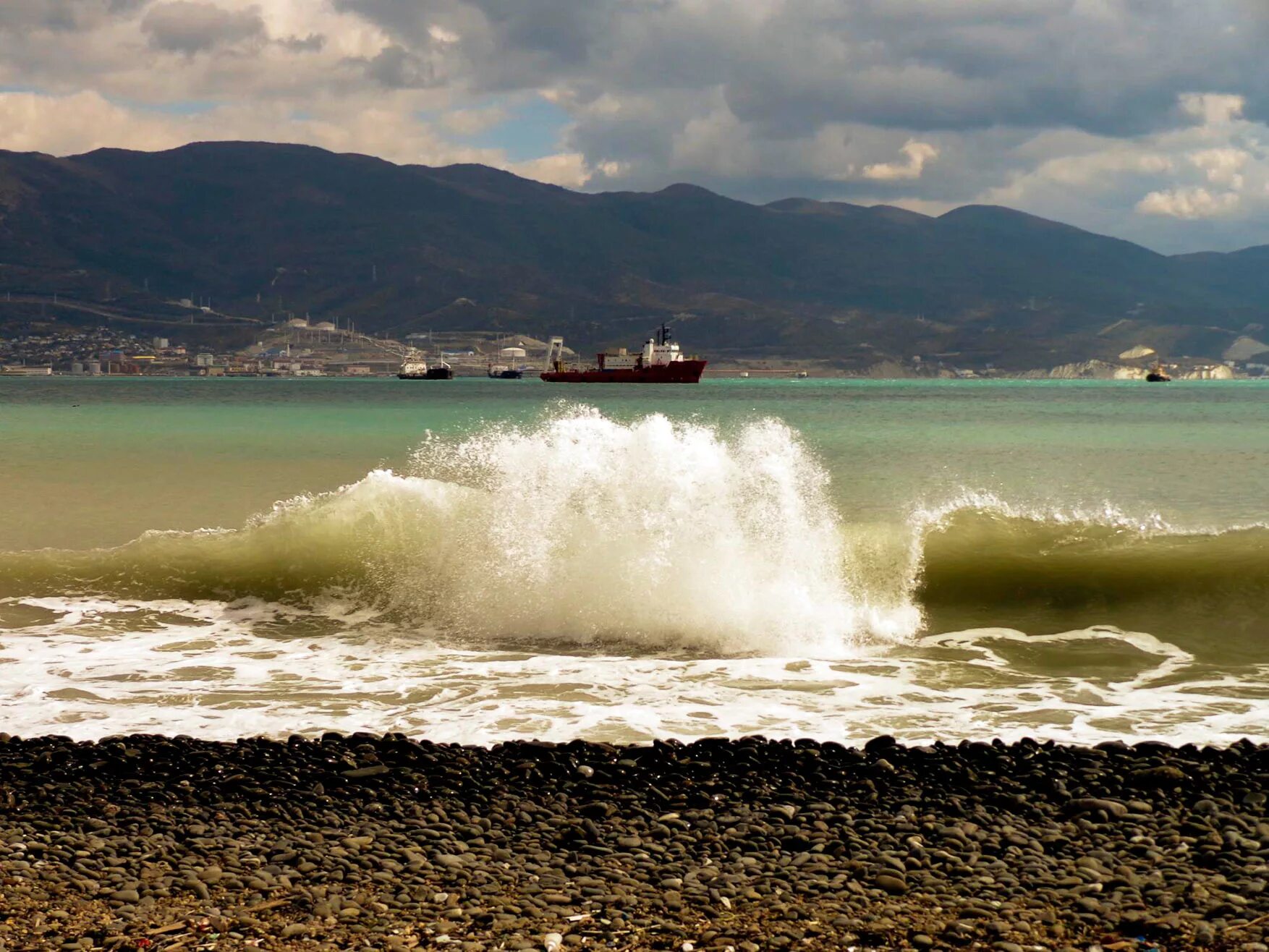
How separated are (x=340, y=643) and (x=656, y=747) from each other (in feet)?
21.7

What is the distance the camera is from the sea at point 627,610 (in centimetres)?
1122

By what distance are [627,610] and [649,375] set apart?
552 ft

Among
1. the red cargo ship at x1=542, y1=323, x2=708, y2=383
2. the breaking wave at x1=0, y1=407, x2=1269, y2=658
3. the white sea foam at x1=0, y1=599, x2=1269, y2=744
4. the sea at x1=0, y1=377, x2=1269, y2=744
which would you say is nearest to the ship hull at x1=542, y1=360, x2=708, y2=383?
the red cargo ship at x1=542, y1=323, x2=708, y2=383

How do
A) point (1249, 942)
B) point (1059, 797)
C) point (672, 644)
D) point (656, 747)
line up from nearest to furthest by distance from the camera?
1. point (1249, 942)
2. point (1059, 797)
3. point (656, 747)
4. point (672, 644)

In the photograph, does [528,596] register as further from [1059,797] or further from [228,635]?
[1059,797]

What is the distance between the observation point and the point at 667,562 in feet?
53.9

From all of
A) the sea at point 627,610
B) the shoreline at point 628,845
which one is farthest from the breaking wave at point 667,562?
the shoreline at point 628,845

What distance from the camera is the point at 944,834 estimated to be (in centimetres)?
765

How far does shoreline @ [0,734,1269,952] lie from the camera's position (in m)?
6.32

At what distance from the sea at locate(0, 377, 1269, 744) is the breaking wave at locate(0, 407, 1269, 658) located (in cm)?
6

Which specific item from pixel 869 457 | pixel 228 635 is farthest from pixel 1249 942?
pixel 869 457

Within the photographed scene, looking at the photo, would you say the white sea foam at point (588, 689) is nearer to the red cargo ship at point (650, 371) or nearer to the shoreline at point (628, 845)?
the shoreline at point (628, 845)

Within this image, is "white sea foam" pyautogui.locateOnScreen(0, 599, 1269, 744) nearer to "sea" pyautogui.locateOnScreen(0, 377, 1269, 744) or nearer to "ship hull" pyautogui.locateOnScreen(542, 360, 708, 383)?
"sea" pyautogui.locateOnScreen(0, 377, 1269, 744)

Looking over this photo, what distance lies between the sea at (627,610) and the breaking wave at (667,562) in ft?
0.19
